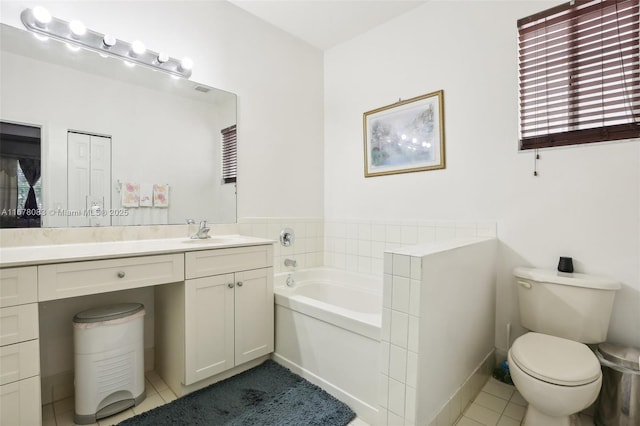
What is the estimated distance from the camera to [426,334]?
1254 millimetres

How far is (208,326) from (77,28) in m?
1.77

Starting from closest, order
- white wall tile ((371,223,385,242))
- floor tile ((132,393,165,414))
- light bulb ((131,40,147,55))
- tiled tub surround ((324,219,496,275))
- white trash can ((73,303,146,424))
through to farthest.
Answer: white trash can ((73,303,146,424)) → floor tile ((132,393,165,414)) → light bulb ((131,40,147,55)) → tiled tub surround ((324,219,496,275)) → white wall tile ((371,223,385,242))

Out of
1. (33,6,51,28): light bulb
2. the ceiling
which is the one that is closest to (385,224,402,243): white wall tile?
the ceiling

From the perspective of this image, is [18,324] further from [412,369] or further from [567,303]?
[567,303]

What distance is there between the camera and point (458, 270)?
59.4 inches

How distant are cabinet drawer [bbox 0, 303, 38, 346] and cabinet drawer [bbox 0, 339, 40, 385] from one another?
24mm

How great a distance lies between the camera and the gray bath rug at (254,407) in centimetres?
146

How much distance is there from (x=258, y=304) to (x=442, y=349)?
1101mm

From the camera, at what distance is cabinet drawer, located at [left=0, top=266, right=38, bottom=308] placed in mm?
1117

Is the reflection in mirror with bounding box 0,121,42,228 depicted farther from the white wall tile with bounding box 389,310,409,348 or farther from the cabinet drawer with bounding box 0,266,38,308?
the white wall tile with bounding box 389,310,409,348

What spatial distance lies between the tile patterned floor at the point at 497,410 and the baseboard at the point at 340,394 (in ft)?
1.45

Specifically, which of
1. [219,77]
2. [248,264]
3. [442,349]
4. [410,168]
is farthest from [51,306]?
[410,168]

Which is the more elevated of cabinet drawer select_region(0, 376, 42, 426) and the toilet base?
cabinet drawer select_region(0, 376, 42, 426)

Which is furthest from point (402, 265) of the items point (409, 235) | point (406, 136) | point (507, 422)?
point (406, 136)
